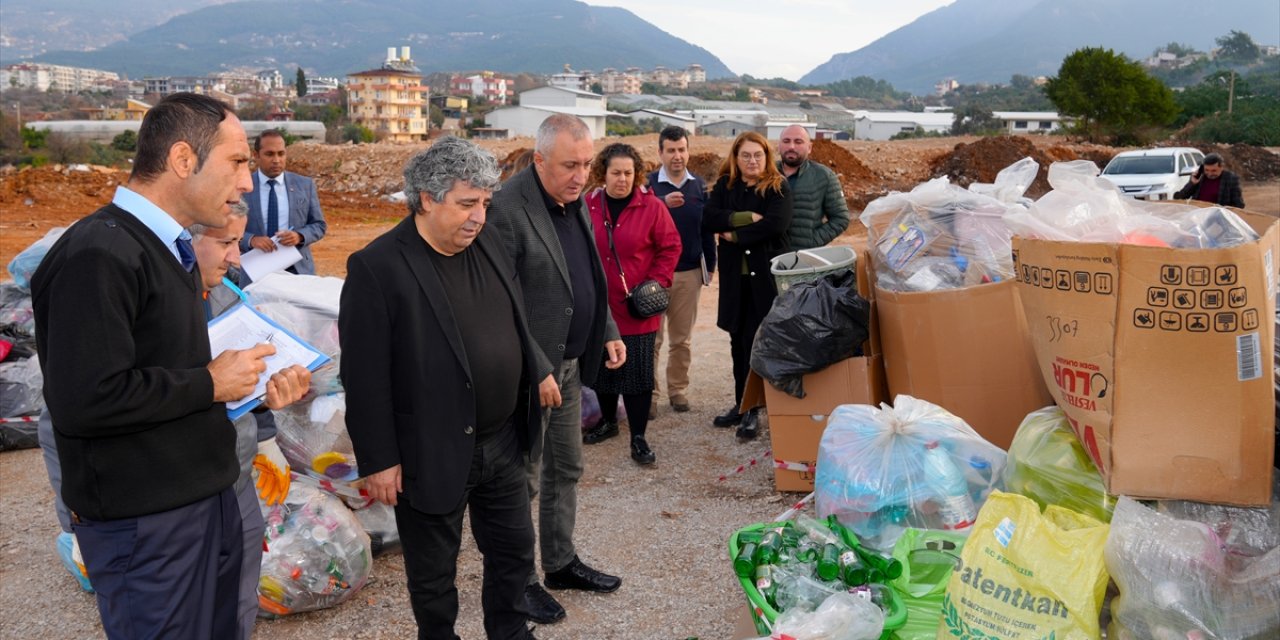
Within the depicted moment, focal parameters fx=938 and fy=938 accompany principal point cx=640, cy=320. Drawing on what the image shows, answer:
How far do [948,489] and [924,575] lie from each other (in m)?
0.44

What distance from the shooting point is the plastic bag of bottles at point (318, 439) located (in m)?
3.92

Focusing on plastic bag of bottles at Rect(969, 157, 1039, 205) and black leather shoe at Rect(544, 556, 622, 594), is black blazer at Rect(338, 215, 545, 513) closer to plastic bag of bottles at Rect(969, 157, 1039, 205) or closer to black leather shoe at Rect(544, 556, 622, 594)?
black leather shoe at Rect(544, 556, 622, 594)

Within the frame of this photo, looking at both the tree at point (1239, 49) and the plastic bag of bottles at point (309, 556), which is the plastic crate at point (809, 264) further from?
the tree at point (1239, 49)

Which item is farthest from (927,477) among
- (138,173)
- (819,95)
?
(819,95)

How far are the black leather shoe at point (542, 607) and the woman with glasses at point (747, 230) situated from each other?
2.10 meters

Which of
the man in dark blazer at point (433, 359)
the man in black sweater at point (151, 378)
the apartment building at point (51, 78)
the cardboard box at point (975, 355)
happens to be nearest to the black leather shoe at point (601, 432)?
the cardboard box at point (975, 355)

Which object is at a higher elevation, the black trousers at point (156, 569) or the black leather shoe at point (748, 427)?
the black trousers at point (156, 569)

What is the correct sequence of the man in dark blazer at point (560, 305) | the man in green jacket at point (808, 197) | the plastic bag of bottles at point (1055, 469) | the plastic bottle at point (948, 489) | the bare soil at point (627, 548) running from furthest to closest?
the man in green jacket at point (808, 197)
the bare soil at point (627, 548)
the man in dark blazer at point (560, 305)
the plastic bottle at point (948, 489)
the plastic bag of bottles at point (1055, 469)

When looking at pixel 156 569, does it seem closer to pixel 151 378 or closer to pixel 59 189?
pixel 151 378

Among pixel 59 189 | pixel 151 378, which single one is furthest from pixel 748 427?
pixel 59 189

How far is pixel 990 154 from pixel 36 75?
7101 inches

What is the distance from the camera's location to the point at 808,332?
4.22 m

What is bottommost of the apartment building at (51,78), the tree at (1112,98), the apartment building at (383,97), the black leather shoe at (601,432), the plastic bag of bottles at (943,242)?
the black leather shoe at (601,432)

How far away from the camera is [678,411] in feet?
19.6
